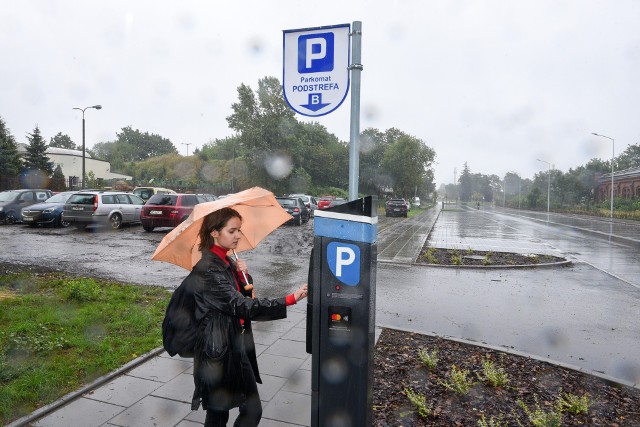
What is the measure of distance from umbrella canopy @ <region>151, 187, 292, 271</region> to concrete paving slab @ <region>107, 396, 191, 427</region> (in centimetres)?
137

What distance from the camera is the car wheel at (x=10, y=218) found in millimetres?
20203

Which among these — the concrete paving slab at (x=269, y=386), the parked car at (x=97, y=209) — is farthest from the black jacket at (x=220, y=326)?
the parked car at (x=97, y=209)

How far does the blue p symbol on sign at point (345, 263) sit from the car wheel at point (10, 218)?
883 inches

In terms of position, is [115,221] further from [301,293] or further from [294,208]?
[301,293]

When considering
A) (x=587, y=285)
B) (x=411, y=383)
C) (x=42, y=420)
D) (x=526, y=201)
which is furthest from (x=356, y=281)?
(x=526, y=201)

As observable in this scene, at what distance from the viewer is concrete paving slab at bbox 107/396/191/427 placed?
11.3ft

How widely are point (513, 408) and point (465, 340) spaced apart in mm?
1896

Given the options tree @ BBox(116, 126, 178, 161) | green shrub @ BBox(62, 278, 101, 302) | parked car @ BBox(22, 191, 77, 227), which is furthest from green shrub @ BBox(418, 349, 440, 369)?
tree @ BBox(116, 126, 178, 161)

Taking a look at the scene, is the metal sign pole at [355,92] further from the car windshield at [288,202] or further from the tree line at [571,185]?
the tree line at [571,185]

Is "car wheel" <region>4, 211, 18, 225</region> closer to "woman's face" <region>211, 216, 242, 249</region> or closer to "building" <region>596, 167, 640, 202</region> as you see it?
"woman's face" <region>211, 216, 242, 249</region>

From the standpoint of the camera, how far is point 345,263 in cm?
263

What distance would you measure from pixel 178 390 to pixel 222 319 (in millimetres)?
1907

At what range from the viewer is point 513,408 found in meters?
3.87

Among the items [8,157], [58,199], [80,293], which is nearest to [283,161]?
[8,157]
